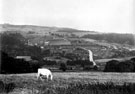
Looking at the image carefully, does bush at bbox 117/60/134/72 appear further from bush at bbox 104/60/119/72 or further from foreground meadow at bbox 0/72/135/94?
foreground meadow at bbox 0/72/135/94

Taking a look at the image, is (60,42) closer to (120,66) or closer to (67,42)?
(67,42)

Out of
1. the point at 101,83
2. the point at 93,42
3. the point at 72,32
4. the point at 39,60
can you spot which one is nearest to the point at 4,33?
the point at 39,60

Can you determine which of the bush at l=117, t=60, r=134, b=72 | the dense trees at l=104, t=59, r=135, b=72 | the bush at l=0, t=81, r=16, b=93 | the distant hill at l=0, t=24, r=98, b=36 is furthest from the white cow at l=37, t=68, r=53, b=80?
the bush at l=117, t=60, r=134, b=72

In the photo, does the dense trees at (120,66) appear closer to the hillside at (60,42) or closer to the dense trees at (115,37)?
the hillside at (60,42)

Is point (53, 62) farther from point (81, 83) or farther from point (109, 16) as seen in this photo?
point (109, 16)

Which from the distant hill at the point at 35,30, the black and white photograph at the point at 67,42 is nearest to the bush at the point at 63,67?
the black and white photograph at the point at 67,42

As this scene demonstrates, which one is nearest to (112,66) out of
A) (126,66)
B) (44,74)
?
(126,66)
